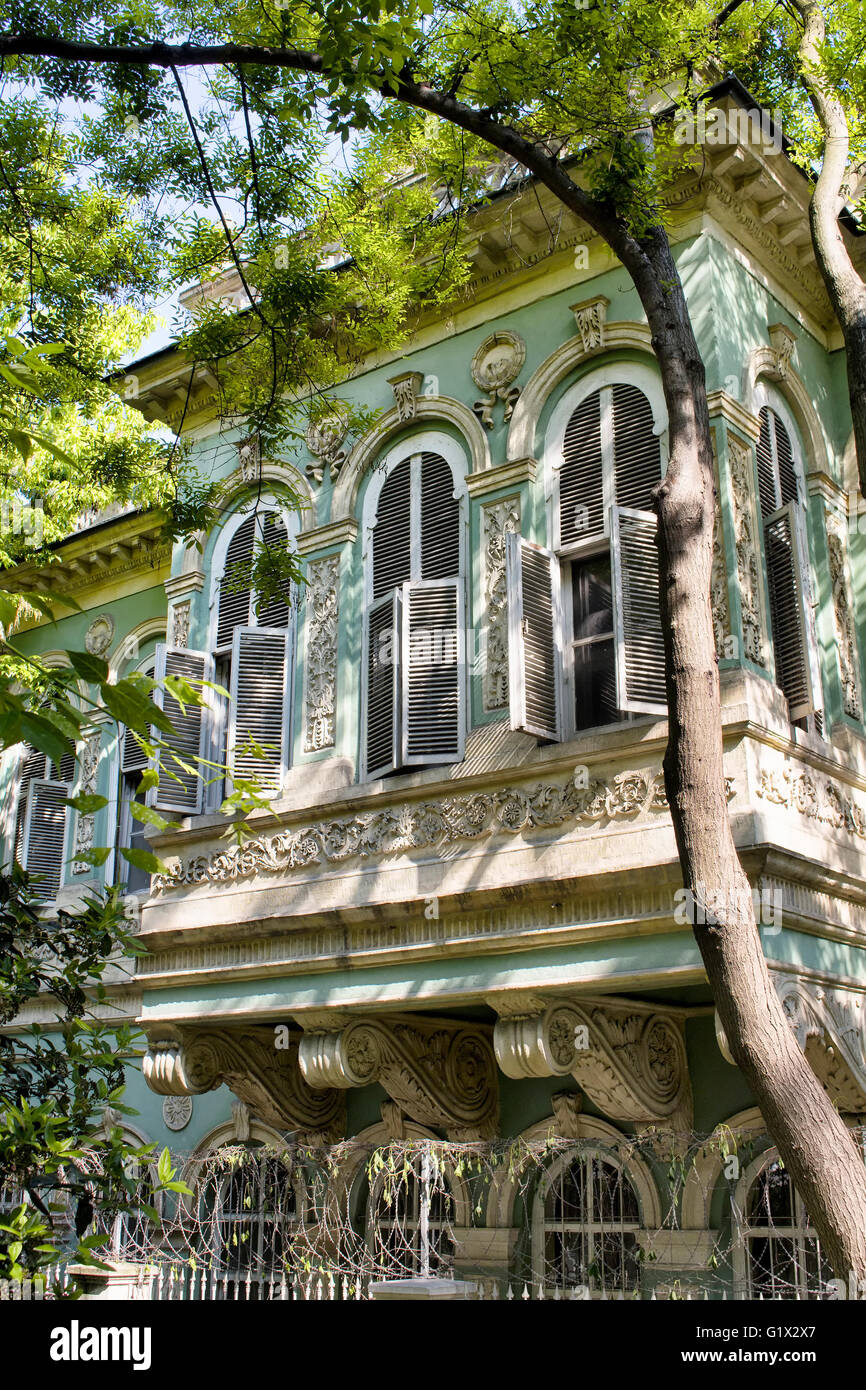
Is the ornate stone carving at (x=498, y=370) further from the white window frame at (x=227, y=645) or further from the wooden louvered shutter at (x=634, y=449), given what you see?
the white window frame at (x=227, y=645)

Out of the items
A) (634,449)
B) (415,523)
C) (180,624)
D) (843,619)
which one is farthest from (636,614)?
(180,624)

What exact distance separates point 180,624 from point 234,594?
710 millimetres

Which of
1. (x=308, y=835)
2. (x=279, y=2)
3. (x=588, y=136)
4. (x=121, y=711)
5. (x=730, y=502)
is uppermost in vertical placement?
(x=279, y=2)

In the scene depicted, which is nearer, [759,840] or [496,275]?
[759,840]

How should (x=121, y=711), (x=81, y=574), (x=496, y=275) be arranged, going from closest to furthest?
(x=121, y=711) → (x=496, y=275) → (x=81, y=574)

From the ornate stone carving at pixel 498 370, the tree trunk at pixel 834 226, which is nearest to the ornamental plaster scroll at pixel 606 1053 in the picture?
the tree trunk at pixel 834 226

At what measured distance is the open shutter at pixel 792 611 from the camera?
9.80 metres

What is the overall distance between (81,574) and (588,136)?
10381 mm

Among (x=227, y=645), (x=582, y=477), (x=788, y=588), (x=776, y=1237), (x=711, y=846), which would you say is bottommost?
(x=776, y=1237)

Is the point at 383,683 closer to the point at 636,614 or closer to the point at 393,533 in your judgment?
the point at 393,533

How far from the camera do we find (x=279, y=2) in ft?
30.7

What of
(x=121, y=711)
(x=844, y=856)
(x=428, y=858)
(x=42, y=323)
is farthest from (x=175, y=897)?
(x=121, y=711)

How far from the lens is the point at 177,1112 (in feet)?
45.2

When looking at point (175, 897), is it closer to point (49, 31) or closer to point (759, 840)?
point (759, 840)
